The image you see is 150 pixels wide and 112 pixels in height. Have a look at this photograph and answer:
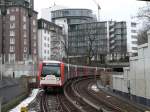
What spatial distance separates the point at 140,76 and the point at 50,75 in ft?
39.5

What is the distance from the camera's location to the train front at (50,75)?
117ft

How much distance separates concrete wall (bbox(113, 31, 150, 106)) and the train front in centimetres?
738

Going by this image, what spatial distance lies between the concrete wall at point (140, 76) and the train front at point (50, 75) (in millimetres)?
7379

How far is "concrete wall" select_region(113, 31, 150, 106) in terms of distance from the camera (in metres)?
23.9

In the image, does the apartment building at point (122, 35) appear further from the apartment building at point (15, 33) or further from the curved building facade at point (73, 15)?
the apartment building at point (15, 33)

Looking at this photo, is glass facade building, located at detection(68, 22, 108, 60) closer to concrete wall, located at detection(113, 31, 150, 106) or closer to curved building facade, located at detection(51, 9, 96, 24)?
curved building facade, located at detection(51, 9, 96, 24)

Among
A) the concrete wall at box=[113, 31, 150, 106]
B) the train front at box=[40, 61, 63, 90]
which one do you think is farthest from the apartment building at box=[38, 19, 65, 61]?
the concrete wall at box=[113, 31, 150, 106]

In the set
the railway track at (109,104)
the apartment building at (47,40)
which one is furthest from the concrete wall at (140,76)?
the apartment building at (47,40)

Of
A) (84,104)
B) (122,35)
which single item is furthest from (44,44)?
(84,104)

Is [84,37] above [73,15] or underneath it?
underneath

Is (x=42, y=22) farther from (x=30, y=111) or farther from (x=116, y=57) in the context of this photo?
(x=30, y=111)

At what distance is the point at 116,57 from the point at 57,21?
6031 centimetres

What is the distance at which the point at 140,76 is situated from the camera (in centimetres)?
2578

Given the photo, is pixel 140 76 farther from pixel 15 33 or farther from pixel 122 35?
pixel 122 35
